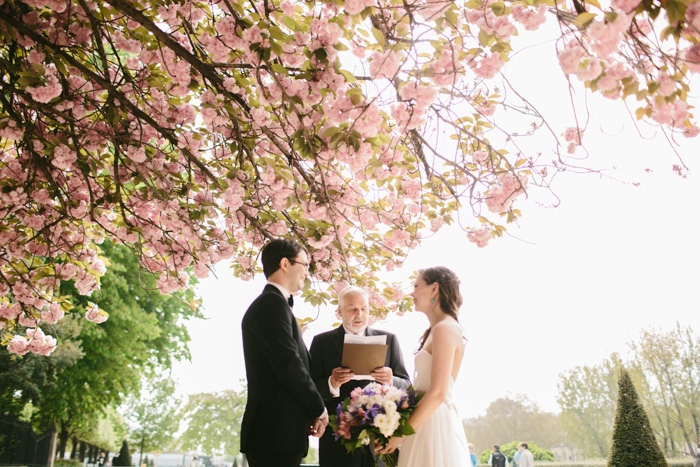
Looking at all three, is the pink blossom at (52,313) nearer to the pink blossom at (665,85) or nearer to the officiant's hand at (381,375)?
the officiant's hand at (381,375)

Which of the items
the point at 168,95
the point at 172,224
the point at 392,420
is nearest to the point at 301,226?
the point at 172,224

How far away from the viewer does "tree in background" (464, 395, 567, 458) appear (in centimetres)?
4388

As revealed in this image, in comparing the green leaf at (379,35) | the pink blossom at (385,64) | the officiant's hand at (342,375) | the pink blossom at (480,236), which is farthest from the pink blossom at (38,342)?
the green leaf at (379,35)

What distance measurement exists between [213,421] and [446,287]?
140ft

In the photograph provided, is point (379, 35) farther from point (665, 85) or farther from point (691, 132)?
point (691, 132)

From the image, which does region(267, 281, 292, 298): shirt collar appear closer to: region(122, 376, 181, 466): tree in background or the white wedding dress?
the white wedding dress

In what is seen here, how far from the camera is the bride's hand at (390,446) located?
2.86 metres

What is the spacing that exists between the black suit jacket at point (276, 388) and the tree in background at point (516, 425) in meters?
45.4

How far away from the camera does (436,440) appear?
296 cm

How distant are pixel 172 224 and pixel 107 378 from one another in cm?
990

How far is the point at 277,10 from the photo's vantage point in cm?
315

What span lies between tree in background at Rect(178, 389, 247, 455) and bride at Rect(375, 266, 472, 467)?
40387 millimetres

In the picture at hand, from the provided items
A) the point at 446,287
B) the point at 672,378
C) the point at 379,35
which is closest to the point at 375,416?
the point at 446,287

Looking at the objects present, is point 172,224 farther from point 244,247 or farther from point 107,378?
point 107,378
